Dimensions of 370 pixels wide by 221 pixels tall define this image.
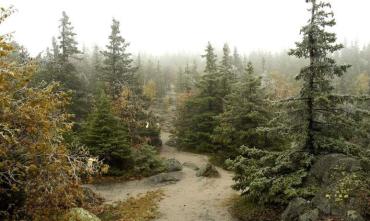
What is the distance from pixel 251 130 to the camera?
94.9ft

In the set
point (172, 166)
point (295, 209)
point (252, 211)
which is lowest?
point (252, 211)

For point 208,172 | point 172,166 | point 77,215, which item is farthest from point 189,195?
point 77,215

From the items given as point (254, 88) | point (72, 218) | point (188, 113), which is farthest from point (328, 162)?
point (188, 113)

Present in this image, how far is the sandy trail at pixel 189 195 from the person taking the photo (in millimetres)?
19406

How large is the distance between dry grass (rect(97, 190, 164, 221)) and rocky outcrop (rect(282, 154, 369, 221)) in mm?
7262

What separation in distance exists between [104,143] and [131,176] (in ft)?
10.8

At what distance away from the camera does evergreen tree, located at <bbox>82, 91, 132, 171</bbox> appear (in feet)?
90.7

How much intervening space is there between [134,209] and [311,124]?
10.5m

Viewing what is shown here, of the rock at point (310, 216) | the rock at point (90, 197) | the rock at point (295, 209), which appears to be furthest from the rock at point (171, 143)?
the rock at point (310, 216)

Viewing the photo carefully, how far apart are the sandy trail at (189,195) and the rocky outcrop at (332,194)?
169 inches

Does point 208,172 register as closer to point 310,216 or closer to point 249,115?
point 249,115

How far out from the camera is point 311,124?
1795 cm

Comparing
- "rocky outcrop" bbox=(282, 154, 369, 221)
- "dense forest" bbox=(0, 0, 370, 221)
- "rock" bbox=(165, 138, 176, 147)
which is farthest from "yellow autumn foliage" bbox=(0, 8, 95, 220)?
"rock" bbox=(165, 138, 176, 147)

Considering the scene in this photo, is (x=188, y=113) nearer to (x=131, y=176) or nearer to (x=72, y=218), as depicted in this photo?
(x=131, y=176)
